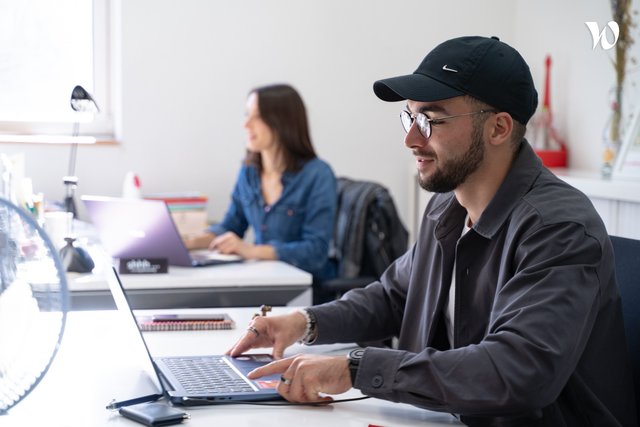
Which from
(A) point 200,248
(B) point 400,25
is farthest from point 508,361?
(B) point 400,25

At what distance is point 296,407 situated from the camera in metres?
1.49

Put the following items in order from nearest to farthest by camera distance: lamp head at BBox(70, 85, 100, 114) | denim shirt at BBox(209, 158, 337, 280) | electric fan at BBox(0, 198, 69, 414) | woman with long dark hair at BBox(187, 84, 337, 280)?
electric fan at BBox(0, 198, 69, 414) < lamp head at BBox(70, 85, 100, 114) < denim shirt at BBox(209, 158, 337, 280) < woman with long dark hair at BBox(187, 84, 337, 280)

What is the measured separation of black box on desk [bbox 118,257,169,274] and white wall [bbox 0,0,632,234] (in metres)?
1.33

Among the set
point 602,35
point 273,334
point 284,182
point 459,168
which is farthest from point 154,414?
point 602,35

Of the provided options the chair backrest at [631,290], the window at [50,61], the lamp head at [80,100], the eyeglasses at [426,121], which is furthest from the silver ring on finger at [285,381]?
the window at [50,61]

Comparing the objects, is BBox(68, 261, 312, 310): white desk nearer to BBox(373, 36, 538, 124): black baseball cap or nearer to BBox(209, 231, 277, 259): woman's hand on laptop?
BBox(209, 231, 277, 259): woman's hand on laptop

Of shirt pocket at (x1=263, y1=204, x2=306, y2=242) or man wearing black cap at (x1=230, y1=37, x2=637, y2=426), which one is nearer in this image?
man wearing black cap at (x1=230, y1=37, x2=637, y2=426)

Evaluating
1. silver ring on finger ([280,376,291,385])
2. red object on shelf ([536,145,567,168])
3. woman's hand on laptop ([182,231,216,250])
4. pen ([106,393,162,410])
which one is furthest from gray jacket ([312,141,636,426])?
red object on shelf ([536,145,567,168])

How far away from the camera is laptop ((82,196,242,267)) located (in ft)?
9.20

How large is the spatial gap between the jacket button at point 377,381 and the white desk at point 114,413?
0.06m

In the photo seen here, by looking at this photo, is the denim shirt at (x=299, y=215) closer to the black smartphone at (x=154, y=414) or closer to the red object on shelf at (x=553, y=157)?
the red object on shelf at (x=553, y=157)

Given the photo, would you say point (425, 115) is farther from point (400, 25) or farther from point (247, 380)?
point (400, 25)

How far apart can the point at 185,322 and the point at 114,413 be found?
613 millimetres

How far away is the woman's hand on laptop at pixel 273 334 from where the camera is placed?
179 cm
